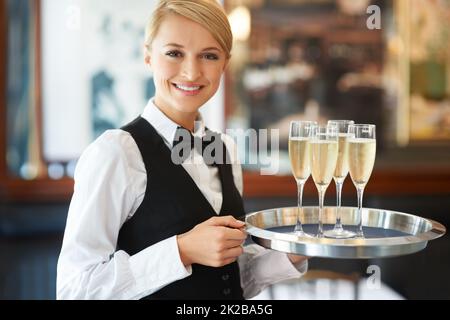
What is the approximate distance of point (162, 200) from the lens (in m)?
1.36

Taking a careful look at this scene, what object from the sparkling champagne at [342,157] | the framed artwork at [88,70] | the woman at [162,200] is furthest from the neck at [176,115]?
the framed artwork at [88,70]

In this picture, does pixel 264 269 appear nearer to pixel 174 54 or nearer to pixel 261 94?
pixel 174 54

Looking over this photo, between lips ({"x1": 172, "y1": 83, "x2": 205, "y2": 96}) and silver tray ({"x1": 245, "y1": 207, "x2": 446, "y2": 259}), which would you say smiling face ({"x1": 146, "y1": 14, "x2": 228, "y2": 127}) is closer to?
lips ({"x1": 172, "y1": 83, "x2": 205, "y2": 96})

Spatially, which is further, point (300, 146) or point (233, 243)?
point (300, 146)

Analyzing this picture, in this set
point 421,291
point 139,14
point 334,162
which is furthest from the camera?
point 139,14

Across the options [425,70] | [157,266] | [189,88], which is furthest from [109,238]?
[425,70]

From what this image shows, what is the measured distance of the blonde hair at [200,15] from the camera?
1.33 meters

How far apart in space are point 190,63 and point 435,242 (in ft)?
10.4

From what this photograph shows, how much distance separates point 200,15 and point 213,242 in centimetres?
50

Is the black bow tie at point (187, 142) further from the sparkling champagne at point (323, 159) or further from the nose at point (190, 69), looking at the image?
the sparkling champagne at point (323, 159)

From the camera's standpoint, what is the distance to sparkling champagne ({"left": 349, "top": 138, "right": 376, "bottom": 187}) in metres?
1.32
